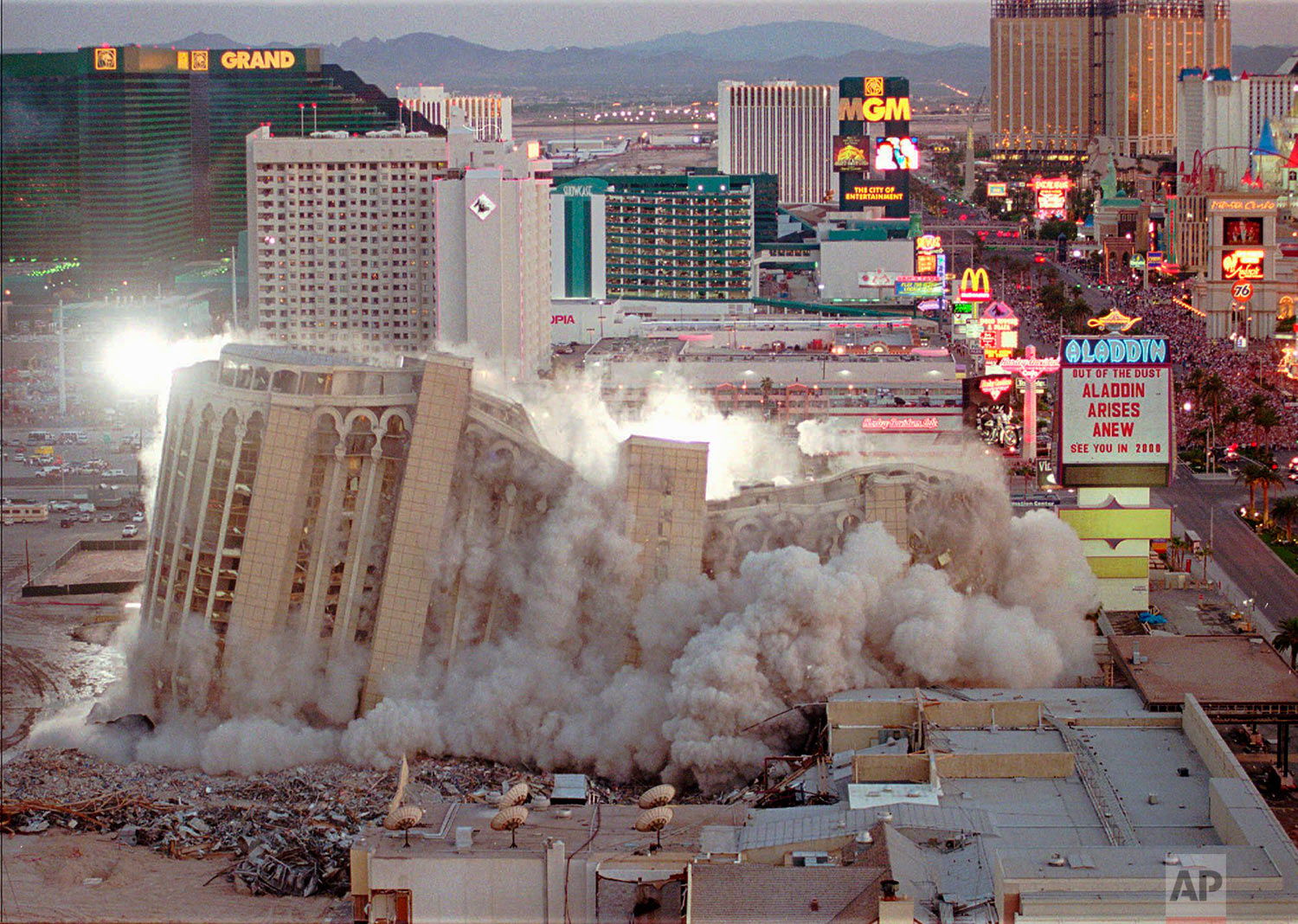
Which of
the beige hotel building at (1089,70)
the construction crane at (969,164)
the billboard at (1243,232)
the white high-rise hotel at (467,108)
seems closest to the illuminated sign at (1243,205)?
the billboard at (1243,232)

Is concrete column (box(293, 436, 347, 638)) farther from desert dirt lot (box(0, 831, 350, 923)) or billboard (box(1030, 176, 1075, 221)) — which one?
billboard (box(1030, 176, 1075, 221))

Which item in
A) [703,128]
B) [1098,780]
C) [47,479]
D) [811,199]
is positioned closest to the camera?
[1098,780]

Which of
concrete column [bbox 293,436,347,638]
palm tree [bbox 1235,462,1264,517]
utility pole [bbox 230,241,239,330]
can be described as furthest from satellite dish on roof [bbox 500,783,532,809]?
utility pole [bbox 230,241,239,330]

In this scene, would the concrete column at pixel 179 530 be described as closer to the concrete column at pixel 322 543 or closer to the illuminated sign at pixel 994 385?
the concrete column at pixel 322 543

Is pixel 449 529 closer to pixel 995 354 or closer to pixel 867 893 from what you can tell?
pixel 867 893

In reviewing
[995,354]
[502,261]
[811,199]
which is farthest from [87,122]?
[811,199]


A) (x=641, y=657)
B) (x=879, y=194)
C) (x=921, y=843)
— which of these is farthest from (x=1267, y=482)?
(x=879, y=194)

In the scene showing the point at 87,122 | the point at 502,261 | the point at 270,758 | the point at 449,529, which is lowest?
the point at 270,758
